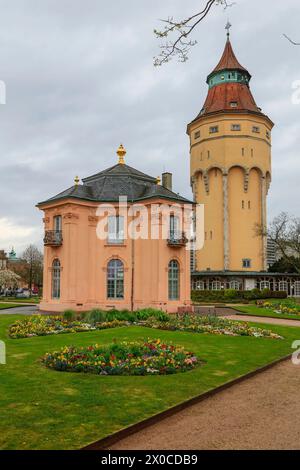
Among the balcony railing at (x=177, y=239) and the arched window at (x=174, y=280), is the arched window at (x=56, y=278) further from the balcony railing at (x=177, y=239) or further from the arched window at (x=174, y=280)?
the balcony railing at (x=177, y=239)

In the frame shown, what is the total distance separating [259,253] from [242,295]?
1028cm

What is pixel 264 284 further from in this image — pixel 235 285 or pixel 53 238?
pixel 53 238

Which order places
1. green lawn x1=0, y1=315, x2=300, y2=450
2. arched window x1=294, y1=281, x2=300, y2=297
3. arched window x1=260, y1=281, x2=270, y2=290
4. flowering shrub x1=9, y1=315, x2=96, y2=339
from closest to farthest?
green lawn x1=0, y1=315, x2=300, y2=450, flowering shrub x1=9, y1=315, x2=96, y2=339, arched window x1=260, y1=281, x2=270, y2=290, arched window x1=294, y1=281, x2=300, y2=297

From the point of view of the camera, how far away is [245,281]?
183ft

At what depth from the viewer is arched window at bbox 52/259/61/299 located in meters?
32.8

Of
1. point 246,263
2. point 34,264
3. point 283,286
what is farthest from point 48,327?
point 34,264

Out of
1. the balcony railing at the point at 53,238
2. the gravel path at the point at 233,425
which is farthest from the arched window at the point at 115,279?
the gravel path at the point at 233,425

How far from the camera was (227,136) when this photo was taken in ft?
190

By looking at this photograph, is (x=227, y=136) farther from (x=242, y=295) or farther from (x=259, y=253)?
(x=242, y=295)

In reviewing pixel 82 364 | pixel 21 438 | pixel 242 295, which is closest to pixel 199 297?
pixel 242 295

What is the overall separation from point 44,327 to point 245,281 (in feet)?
131

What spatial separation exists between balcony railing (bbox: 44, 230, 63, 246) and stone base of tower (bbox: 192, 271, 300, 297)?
28107 millimetres

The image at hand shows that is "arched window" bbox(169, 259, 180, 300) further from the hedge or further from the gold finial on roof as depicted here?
the hedge

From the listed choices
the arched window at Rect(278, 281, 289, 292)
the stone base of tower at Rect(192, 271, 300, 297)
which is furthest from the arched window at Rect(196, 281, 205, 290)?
the arched window at Rect(278, 281, 289, 292)
